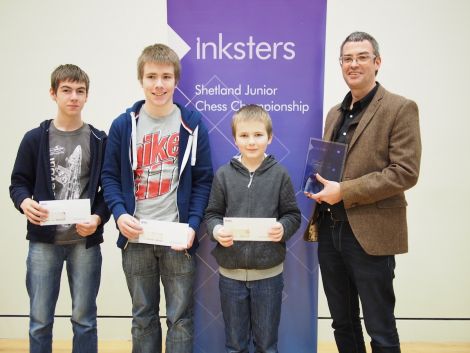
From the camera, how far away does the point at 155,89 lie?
2090 mm

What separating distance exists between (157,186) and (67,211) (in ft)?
1.71

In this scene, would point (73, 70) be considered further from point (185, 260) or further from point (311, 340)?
point (311, 340)

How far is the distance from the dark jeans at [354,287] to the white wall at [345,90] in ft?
4.16

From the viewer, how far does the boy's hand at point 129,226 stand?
79.8 inches

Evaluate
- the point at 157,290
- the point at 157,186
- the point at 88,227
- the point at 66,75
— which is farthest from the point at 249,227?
the point at 66,75

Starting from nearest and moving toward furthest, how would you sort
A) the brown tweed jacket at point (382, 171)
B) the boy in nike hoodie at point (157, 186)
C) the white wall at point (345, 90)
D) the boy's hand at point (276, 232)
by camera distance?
the brown tweed jacket at point (382, 171), the boy's hand at point (276, 232), the boy in nike hoodie at point (157, 186), the white wall at point (345, 90)

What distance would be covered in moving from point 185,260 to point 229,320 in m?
0.43

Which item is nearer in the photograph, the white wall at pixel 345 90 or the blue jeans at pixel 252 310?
the blue jeans at pixel 252 310

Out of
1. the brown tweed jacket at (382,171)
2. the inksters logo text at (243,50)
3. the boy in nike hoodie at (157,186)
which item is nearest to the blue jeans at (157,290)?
the boy in nike hoodie at (157,186)

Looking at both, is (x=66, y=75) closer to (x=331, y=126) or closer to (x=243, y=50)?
(x=243, y=50)

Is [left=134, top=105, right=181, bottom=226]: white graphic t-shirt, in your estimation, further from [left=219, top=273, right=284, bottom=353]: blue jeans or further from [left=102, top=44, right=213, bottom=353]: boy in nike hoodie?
[left=219, top=273, right=284, bottom=353]: blue jeans

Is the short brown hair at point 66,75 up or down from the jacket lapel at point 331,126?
up

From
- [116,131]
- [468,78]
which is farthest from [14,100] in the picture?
[468,78]

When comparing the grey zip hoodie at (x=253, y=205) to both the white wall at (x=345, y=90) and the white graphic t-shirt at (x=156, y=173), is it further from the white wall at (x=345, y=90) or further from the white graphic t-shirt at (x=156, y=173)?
the white wall at (x=345, y=90)
